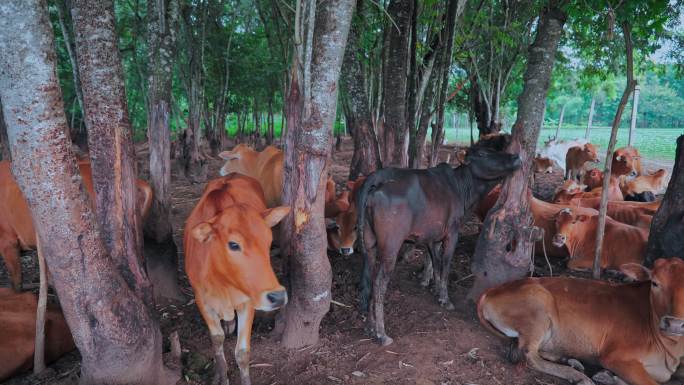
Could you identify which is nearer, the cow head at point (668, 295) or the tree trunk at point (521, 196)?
the cow head at point (668, 295)

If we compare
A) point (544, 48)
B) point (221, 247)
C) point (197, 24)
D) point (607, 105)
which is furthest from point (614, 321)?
point (607, 105)

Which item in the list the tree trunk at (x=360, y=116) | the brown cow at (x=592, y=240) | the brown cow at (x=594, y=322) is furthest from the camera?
the tree trunk at (x=360, y=116)

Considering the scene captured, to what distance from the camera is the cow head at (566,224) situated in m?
6.81

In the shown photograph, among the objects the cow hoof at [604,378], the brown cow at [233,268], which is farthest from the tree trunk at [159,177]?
the cow hoof at [604,378]

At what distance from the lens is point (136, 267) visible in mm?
3930

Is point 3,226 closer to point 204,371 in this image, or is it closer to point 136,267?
point 136,267

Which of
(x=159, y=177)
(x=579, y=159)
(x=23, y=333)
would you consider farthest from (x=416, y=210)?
(x=579, y=159)

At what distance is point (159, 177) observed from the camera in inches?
224

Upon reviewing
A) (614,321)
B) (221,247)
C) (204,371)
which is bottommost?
(204,371)

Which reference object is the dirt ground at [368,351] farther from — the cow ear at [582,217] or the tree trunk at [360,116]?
the tree trunk at [360,116]

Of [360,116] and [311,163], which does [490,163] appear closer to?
[311,163]

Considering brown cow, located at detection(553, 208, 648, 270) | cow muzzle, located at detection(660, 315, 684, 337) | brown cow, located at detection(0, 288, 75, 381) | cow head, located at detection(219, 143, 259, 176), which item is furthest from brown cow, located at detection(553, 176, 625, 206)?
brown cow, located at detection(0, 288, 75, 381)

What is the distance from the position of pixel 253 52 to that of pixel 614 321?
16.5 meters

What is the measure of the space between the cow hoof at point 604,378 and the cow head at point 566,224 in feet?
9.22
